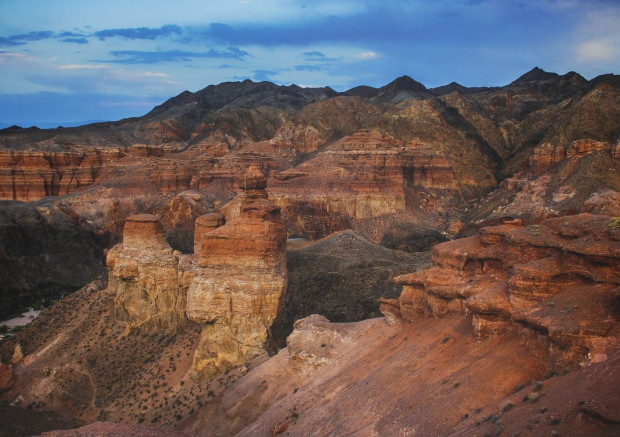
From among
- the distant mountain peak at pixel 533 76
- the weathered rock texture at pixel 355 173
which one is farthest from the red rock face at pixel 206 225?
the distant mountain peak at pixel 533 76

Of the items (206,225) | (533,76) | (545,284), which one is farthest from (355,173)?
(533,76)

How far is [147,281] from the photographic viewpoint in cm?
3275

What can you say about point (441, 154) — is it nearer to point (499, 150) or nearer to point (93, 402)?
point (499, 150)

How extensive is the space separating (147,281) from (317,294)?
10.6m

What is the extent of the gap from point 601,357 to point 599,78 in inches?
4202

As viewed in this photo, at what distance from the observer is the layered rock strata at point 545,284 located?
11469mm

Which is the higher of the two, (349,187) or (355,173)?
(355,173)

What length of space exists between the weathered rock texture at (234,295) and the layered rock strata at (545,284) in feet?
31.8

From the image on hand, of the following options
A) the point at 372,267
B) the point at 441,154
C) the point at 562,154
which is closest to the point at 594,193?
the point at 562,154

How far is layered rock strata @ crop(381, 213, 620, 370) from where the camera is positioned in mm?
11469

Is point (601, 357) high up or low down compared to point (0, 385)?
up

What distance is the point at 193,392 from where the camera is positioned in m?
25.1

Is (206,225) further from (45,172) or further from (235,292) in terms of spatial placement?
(45,172)

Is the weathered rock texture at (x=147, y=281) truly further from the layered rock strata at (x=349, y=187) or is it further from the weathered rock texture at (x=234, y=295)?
the layered rock strata at (x=349, y=187)
